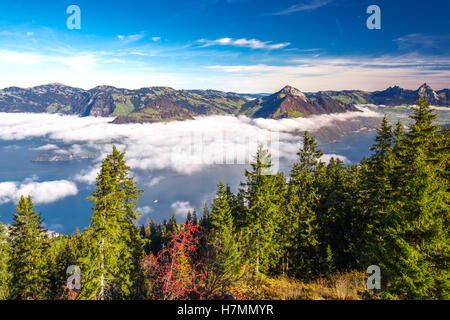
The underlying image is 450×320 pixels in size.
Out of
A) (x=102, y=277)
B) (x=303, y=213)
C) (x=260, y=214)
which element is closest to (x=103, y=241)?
(x=102, y=277)

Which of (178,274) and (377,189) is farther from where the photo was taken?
(377,189)

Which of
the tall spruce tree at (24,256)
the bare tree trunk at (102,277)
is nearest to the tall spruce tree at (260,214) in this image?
the bare tree trunk at (102,277)

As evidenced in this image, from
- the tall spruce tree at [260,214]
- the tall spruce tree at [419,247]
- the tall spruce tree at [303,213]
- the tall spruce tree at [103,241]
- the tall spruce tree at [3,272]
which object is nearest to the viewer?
the tall spruce tree at [419,247]

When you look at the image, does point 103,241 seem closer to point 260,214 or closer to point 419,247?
point 260,214

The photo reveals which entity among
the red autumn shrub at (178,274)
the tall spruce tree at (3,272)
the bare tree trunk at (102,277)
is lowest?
the tall spruce tree at (3,272)

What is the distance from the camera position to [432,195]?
1216 centimetres

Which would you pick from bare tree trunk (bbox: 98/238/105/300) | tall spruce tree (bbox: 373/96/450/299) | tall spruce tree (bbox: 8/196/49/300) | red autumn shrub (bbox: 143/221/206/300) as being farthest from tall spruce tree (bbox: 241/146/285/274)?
tall spruce tree (bbox: 8/196/49/300)

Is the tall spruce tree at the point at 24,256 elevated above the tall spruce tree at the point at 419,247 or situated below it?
below

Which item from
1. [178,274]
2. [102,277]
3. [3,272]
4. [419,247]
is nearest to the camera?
[419,247]

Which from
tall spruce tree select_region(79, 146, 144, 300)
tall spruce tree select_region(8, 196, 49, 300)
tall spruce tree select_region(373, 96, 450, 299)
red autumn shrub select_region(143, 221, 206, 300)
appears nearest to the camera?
tall spruce tree select_region(373, 96, 450, 299)

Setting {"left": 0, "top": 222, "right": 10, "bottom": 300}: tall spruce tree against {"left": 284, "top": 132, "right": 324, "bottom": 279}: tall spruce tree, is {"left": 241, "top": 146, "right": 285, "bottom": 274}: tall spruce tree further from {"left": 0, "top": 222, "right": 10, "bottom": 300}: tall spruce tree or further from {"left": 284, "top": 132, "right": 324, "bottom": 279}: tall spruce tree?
{"left": 0, "top": 222, "right": 10, "bottom": 300}: tall spruce tree

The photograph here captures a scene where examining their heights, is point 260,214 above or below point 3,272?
above

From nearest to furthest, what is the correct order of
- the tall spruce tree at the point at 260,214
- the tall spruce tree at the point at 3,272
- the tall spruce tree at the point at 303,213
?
the tall spruce tree at the point at 260,214 < the tall spruce tree at the point at 3,272 < the tall spruce tree at the point at 303,213

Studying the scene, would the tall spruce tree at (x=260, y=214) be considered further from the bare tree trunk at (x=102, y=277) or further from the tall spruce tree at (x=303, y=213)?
the bare tree trunk at (x=102, y=277)
